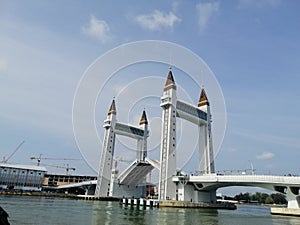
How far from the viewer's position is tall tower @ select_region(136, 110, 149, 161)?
8244 cm

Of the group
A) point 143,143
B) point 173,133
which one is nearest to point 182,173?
point 173,133

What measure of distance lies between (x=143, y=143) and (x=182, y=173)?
30.2 m

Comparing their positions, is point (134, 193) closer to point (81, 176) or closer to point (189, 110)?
point (189, 110)

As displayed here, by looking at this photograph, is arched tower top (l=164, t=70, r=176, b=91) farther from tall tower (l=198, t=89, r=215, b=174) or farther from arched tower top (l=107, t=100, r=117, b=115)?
arched tower top (l=107, t=100, r=117, b=115)

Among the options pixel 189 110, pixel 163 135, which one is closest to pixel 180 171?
pixel 163 135

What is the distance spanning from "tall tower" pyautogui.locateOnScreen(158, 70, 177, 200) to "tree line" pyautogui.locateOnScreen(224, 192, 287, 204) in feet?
284

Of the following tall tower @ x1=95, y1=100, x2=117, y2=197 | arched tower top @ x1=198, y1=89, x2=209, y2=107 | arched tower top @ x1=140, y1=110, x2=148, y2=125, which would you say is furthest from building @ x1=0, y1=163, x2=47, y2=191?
arched tower top @ x1=198, y1=89, x2=209, y2=107

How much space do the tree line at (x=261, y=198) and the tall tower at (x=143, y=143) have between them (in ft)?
229

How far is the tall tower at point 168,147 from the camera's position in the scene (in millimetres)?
55406

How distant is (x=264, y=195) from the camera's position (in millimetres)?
146375

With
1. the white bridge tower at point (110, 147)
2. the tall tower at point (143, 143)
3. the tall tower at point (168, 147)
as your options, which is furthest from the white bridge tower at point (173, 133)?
the tall tower at point (143, 143)

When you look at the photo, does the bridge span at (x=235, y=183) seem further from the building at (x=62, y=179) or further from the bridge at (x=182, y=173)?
the building at (x=62, y=179)

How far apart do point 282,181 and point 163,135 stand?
22535 mm

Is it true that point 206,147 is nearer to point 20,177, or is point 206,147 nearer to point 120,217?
point 120,217
